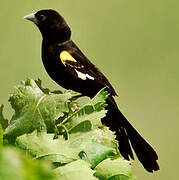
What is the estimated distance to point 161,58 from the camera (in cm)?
726

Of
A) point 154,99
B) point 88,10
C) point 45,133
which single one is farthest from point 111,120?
point 88,10

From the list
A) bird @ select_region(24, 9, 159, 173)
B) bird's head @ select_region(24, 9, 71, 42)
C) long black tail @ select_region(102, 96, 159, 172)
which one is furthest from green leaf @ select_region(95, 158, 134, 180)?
bird's head @ select_region(24, 9, 71, 42)

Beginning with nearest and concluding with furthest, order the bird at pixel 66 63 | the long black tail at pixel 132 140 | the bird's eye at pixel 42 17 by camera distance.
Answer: the long black tail at pixel 132 140 < the bird at pixel 66 63 < the bird's eye at pixel 42 17

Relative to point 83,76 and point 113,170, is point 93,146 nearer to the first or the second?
point 113,170

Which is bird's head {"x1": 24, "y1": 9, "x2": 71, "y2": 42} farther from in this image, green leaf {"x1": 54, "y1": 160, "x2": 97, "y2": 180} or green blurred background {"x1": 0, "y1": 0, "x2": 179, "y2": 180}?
green leaf {"x1": 54, "y1": 160, "x2": 97, "y2": 180}

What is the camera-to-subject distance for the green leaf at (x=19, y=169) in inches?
23.7

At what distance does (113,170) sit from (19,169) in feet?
1.33

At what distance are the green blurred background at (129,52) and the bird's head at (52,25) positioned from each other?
2019 millimetres

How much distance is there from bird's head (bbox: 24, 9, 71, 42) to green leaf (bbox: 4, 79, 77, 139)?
2296mm

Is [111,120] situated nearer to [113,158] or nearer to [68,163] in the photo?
[113,158]

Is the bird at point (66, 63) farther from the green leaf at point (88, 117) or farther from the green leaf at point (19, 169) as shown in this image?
the green leaf at point (19, 169)

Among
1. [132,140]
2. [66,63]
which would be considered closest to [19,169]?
[132,140]

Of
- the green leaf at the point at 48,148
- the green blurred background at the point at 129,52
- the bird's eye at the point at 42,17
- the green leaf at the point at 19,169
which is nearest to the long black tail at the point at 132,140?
the bird's eye at the point at 42,17

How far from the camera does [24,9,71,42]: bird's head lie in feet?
11.2
